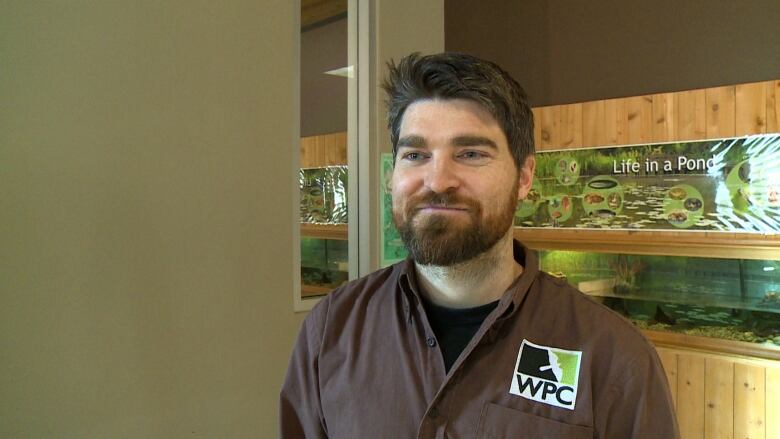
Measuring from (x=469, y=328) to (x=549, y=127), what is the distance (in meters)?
3.48

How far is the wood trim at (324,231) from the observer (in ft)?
10.1

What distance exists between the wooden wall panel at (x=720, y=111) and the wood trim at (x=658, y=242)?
1.90ft

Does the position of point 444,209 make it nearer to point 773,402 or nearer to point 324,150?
point 324,150

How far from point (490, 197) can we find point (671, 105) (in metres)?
3.15

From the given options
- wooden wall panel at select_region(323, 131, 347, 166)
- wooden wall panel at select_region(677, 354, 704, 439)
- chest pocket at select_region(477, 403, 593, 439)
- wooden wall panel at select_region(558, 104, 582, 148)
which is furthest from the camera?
wooden wall panel at select_region(558, 104, 582, 148)

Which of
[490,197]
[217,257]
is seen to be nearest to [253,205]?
[217,257]

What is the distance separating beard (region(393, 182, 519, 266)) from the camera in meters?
1.35

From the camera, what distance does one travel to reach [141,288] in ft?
7.87

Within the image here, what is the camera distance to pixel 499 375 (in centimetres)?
133

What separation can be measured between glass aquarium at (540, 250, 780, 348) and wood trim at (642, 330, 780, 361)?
0.03 metres

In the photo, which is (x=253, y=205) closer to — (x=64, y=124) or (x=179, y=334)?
(x=179, y=334)

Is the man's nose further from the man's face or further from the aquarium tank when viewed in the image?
the aquarium tank

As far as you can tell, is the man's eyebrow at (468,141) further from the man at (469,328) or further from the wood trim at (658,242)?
the wood trim at (658,242)

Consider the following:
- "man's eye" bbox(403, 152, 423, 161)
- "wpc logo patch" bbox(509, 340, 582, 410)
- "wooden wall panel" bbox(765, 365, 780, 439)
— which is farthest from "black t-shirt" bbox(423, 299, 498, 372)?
"wooden wall panel" bbox(765, 365, 780, 439)
